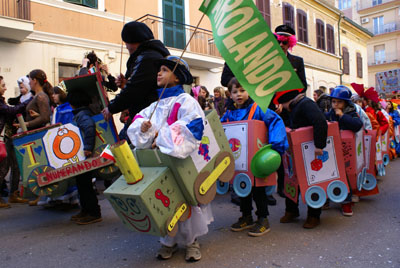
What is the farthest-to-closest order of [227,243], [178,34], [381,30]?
[381,30]
[178,34]
[227,243]

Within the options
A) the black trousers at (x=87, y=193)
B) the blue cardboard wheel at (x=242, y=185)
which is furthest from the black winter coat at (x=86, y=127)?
the blue cardboard wheel at (x=242, y=185)

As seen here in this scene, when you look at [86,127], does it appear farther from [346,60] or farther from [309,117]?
[346,60]

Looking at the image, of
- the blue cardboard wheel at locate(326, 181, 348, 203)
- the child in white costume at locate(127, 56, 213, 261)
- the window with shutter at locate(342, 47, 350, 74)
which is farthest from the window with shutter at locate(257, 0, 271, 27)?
the child in white costume at locate(127, 56, 213, 261)

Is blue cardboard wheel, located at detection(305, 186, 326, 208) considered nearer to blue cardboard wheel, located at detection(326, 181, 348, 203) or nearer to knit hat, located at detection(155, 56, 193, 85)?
blue cardboard wheel, located at detection(326, 181, 348, 203)

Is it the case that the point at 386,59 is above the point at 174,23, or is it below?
above

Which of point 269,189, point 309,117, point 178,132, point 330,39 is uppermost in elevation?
point 330,39

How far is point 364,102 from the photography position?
19.2ft

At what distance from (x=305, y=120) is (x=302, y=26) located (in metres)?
18.2

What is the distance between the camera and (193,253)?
270 cm

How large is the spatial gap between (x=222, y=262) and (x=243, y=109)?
1.39 m

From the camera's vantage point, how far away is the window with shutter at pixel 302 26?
1962 cm

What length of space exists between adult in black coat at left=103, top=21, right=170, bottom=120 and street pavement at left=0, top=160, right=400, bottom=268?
129 centimetres

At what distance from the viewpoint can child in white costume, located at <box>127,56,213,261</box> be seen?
2357mm

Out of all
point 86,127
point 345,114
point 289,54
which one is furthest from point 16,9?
point 345,114
